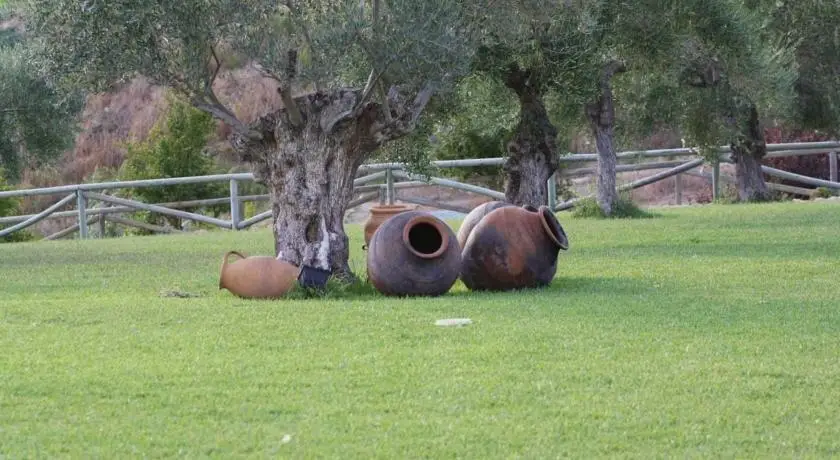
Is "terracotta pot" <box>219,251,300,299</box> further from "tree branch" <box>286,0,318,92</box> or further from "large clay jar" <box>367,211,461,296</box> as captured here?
"tree branch" <box>286,0,318,92</box>

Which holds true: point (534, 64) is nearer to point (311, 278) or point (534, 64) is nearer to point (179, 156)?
point (311, 278)

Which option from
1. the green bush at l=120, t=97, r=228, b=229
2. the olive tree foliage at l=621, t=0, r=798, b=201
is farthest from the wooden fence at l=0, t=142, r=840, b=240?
the green bush at l=120, t=97, r=228, b=229

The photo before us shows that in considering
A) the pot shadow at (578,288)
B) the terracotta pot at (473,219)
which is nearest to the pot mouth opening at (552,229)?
the pot shadow at (578,288)

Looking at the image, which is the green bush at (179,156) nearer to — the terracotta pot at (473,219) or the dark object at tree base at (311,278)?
the terracotta pot at (473,219)

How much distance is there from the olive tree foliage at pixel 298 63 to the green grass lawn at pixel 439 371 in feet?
4.50

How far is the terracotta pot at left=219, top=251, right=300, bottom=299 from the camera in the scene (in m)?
12.9

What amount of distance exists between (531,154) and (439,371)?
13.2 metres

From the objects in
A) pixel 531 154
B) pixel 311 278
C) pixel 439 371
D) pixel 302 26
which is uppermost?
pixel 302 26

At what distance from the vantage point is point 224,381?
8164 mm

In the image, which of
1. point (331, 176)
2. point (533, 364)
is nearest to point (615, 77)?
point (331, 176)

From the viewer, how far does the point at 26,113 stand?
20.5 m

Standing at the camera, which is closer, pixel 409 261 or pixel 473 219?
pixel 409 261

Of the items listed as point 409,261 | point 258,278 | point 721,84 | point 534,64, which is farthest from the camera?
point 721,84

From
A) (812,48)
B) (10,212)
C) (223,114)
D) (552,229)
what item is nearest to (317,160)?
(223,114)
